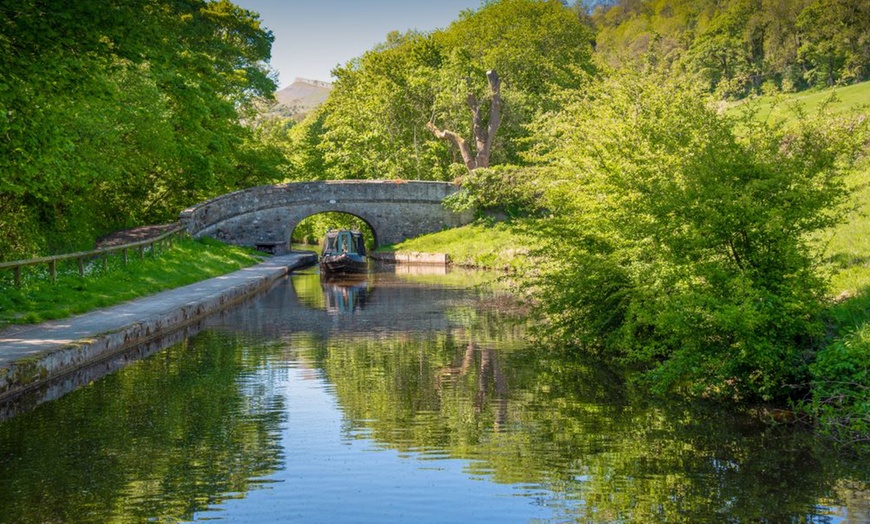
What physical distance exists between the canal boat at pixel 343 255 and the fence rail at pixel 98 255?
5.50m

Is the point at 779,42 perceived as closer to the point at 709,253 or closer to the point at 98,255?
the point at 98,255

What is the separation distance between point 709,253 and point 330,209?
39783mm

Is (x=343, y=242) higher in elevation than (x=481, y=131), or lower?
lower

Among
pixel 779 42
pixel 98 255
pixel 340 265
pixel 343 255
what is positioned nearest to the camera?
pixel 98 255

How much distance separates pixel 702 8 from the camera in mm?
117438

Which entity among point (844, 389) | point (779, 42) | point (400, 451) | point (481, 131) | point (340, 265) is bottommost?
point (400, 451)

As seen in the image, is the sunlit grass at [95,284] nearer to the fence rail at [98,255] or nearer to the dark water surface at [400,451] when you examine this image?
the fence rail at [98,255]

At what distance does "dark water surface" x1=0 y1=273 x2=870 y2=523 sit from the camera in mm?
6723


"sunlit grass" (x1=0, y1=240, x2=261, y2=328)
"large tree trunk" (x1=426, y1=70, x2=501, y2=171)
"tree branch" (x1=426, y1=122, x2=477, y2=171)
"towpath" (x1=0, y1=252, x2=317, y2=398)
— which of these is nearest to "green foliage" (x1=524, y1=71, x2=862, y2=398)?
"towpath" (x1=0, y1=252, x2=317, y2=398)

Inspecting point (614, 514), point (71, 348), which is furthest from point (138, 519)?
point (71, 348)

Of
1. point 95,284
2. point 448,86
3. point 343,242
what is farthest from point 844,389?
point 448,86

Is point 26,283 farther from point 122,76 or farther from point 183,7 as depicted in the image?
point 183,7

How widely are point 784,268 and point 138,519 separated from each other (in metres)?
7.18

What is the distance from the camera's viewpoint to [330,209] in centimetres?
4947
